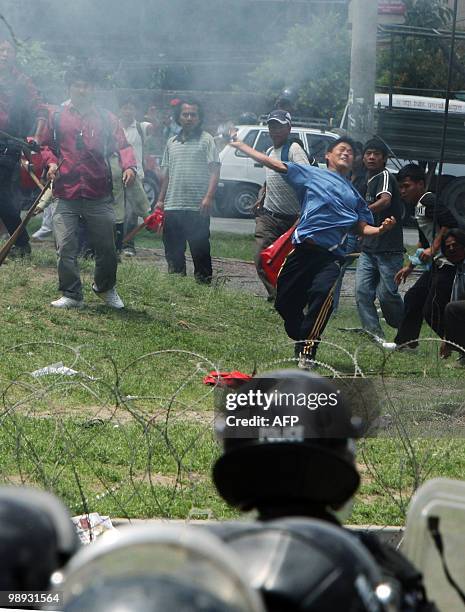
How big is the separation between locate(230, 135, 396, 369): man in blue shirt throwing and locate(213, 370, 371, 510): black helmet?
470cm

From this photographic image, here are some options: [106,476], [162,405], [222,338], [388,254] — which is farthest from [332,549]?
[388,254]

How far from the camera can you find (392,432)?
5.94 meters

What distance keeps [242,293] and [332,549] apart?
8660mm

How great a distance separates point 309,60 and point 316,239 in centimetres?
549

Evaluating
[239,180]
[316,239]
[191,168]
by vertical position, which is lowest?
[239,180]

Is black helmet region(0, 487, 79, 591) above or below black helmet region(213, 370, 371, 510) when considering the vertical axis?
above

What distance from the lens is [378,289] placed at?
9.27m

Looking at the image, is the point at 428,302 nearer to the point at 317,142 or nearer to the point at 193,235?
the point at 193,235

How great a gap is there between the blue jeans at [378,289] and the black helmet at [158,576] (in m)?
7.74

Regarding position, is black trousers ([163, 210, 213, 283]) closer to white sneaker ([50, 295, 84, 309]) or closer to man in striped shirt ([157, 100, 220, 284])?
man in striped shirt ([157, 100, 220, 284])

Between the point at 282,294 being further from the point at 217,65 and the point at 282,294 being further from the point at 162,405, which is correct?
the point at 217,65

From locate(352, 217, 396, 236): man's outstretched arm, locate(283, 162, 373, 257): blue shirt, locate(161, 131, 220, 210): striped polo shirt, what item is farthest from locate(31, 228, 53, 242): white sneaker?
locate(352, 217, 396, 236): man's outstretched arm

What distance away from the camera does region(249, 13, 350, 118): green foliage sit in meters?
10.7

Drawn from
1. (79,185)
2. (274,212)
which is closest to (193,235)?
(274,212)
